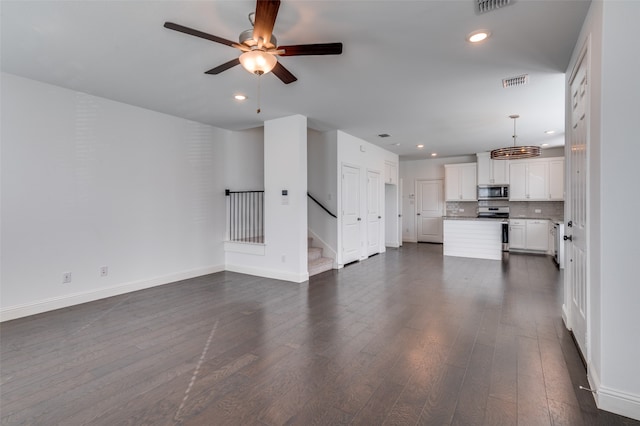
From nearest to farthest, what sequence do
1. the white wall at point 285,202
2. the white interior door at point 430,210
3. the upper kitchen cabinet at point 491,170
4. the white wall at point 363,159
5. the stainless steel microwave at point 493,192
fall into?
the white wall at point 285,202, the white wall at point 363,159, the upper kitchen cabinet at point 491,170, the stainless steel microwave at point 493,192, the white interior door at point 430,210

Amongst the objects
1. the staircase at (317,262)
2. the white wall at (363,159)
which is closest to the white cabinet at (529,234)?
the white wall at (363,159)

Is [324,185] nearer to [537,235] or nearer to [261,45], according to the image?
[261,45]

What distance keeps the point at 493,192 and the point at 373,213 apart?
3.67 m

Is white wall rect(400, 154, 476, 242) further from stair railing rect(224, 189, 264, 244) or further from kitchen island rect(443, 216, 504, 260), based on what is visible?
stair railing rect(224, 189, 264, 244)

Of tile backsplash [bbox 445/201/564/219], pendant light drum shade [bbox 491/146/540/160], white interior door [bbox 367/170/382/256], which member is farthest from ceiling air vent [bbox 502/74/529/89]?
tile backsplash [bbox 445/201/564/219]

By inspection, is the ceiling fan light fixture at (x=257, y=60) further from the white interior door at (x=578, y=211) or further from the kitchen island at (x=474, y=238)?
the kitchen island at (x=474, y=238)

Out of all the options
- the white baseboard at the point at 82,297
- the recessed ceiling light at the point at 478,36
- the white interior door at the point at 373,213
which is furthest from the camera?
the white interior door at the point at 373,213

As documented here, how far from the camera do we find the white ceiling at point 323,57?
227 centimetres

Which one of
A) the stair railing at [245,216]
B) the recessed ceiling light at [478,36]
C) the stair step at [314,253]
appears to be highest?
the recessed ceiling light at [478,36]

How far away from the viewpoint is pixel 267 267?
5.34m

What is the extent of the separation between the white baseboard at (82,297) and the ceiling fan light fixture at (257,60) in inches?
148

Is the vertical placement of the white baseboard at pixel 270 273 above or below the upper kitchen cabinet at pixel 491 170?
below

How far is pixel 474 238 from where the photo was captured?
7.03 metres

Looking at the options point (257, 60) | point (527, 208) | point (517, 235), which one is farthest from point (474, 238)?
point (257, 60)
